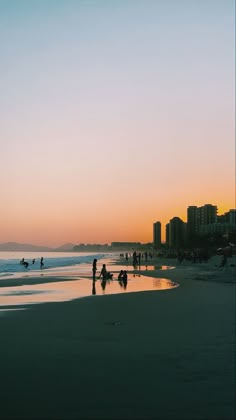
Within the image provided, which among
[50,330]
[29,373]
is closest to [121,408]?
[29,373]

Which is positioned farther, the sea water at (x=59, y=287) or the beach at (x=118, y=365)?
the sea water at (x=59, y=287)

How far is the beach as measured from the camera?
707cm

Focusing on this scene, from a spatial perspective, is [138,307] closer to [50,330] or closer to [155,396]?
[50,330]

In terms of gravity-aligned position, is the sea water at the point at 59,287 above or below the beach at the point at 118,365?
below

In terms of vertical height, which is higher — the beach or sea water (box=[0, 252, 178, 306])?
the beach

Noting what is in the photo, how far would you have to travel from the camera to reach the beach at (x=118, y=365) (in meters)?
7.07

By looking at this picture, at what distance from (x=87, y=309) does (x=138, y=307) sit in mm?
2385

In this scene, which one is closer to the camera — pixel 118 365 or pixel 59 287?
pixel 118 365

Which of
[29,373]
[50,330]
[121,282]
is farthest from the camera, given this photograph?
[121,282]

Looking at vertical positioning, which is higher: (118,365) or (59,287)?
(118,365)

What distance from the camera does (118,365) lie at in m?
9.62

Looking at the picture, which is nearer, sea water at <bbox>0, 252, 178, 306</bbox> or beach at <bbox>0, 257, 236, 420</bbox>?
beach at <bbox>0, 257, 236, 420</bbox>

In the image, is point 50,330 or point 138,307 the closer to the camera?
point 50,330

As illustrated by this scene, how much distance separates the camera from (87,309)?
19188 millimetres
